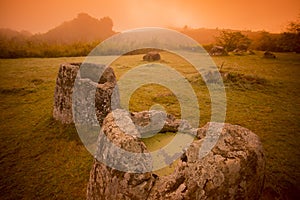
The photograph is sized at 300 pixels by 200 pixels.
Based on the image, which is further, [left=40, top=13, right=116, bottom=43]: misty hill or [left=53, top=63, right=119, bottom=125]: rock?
[left=40, top=13, right=116, bottom=43]: misty hill

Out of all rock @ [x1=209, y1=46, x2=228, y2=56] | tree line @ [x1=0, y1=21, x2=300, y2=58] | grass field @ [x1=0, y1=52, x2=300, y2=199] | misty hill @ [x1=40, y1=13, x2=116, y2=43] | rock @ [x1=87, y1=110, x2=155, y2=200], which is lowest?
grass field @ [x1=0, y1=52, x2=300, y2=199]

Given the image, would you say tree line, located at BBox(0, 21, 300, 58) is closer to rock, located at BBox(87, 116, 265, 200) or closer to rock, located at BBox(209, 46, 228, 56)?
rock, located at BBox(209, 46, 228, 56)

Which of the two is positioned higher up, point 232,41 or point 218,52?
point 232,41

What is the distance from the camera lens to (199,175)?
93.0 inches

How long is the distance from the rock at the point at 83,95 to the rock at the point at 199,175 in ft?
7.46

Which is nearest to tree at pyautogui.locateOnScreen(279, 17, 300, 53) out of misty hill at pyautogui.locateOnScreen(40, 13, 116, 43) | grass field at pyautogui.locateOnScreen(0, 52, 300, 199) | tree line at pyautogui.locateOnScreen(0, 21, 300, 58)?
tree line at pyautogui.locateOnScreen(0, 21, 300, 58)

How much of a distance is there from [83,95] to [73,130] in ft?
3.00

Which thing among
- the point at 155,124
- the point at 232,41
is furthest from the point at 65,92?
the point at 232,41

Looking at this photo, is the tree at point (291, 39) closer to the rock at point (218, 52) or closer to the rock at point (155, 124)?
the rock at point (218, 52)

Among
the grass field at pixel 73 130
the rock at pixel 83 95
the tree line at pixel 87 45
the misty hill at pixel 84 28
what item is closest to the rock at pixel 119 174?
the grass field at pixel 73 130

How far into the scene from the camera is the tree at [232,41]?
844 inches

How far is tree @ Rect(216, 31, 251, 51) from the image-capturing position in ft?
70.3

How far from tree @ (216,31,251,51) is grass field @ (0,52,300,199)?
1120 centimetres

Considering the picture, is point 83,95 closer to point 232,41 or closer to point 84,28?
point 232,41
